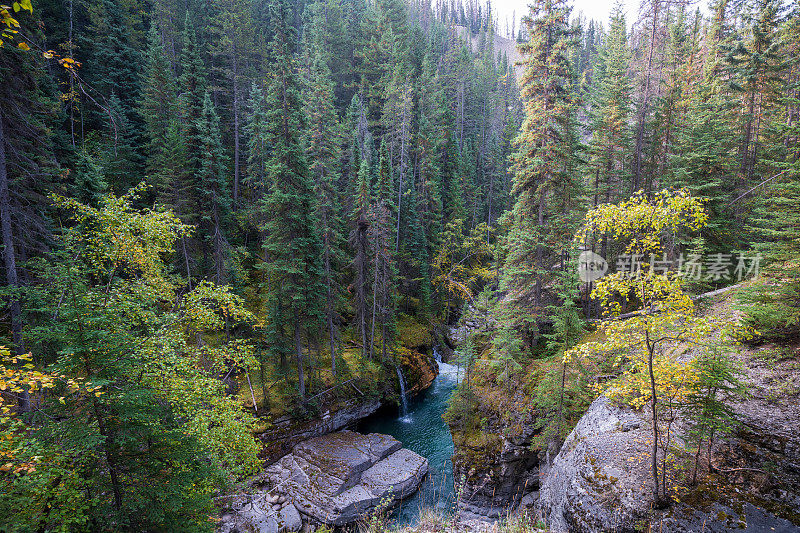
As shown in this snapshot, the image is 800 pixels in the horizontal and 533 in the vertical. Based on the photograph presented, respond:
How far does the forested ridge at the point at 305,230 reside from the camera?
5.87 m

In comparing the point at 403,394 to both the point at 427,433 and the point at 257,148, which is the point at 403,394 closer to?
the point at 427,433

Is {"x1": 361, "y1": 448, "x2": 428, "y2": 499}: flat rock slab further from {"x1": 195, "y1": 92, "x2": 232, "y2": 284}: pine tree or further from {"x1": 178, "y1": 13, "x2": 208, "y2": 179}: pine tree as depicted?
{"x1": 178, "y1": 13, "x2": 208, "y2": 179}: pine tree

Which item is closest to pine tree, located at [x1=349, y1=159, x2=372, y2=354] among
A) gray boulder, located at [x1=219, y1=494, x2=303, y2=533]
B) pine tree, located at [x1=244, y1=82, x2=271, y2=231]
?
pine tree, located at [x1=244, y1=82, x2=271, y2=231]

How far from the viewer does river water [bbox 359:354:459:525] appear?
15.8m

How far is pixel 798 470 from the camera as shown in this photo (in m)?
6.55

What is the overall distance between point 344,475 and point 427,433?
261 inches

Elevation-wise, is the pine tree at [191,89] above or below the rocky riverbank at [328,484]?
above

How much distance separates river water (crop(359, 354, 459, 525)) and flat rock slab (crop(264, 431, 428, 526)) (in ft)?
1.97

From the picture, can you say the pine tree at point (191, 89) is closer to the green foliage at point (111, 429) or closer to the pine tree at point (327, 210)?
the pine tree at point (327, 210)

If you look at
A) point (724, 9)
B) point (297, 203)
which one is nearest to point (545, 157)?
point (297, 203)

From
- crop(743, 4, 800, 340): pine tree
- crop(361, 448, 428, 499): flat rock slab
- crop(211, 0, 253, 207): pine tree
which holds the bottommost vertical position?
crop(361, 448, 428, 499): flat rock slab

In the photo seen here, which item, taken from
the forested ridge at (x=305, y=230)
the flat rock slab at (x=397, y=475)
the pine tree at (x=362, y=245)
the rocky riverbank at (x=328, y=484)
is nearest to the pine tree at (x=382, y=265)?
the forested ridge at (x=305, y=230)

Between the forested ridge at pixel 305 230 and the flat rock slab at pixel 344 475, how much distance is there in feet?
9.37

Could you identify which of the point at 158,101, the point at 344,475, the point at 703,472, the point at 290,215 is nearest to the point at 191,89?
the point at 158,101
